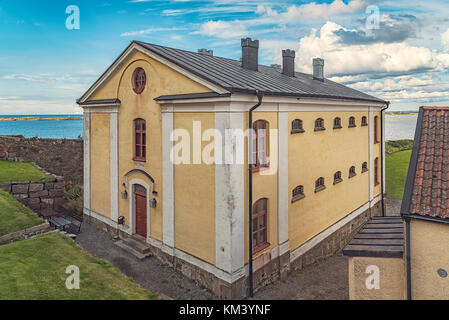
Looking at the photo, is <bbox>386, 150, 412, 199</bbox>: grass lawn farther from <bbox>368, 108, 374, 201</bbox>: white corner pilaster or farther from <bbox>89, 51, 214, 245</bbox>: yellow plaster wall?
<bbox>89, 51, 214, 245</bbox>: yellow plaster wall

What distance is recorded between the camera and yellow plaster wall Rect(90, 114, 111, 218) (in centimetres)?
1523

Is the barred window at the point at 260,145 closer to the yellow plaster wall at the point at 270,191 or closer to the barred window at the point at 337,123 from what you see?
the yellow plaster wall at the point at 270,191

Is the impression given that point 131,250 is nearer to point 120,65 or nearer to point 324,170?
point 120,65

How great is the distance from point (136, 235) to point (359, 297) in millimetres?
9073

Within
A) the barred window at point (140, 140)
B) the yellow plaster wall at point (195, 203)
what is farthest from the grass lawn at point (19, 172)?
the yellow plaster wall at point (195, 203)

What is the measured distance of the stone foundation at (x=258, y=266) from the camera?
1006 cm

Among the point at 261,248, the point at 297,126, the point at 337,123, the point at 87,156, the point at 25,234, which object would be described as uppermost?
the point at 337,123

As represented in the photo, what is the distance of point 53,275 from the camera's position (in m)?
8.89

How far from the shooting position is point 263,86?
Result: 11.0m

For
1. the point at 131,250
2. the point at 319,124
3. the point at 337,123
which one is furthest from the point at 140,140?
the point at 337,123

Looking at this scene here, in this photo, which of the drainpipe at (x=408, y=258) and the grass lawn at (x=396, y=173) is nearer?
the drainpipe at (x=408, y=258)

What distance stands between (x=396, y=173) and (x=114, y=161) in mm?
27404

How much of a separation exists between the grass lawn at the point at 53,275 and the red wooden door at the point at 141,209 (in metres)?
2.94
